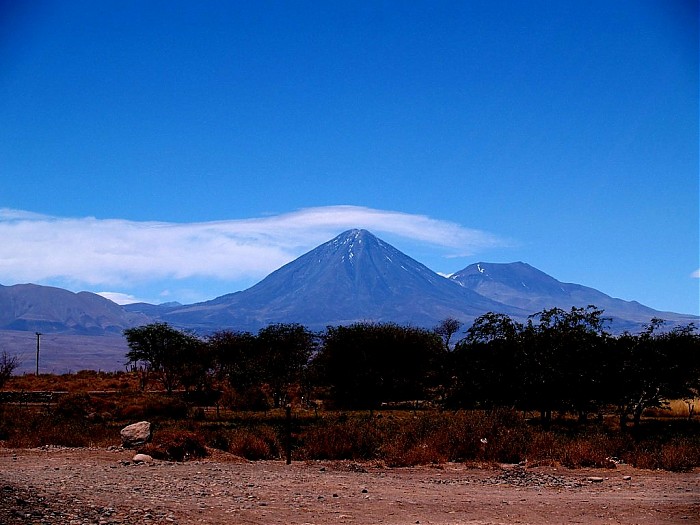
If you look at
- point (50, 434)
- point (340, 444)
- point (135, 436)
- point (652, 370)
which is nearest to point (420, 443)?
point (340, 444)

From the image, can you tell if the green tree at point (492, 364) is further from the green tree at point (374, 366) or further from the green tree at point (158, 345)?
the green tree at point (158, 345)

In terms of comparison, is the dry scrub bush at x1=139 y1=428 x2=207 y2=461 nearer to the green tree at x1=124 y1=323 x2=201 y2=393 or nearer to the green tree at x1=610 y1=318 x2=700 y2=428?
the green tree at x1=610 y1=318 x2=700 y2=428

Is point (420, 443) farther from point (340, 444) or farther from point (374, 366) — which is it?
point (374, 366)

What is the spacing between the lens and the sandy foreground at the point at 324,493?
10.9 metres

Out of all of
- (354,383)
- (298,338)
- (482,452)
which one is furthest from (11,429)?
(298,338)

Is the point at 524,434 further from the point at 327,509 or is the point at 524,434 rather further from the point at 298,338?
the point at 298,338

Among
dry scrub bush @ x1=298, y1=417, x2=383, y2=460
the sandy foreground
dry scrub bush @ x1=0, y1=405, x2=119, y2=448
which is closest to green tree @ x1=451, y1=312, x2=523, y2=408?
dry scrub bush @ x1=298, y1=417, x2=383, y2=460

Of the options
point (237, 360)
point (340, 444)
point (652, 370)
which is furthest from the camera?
point (237, 360)

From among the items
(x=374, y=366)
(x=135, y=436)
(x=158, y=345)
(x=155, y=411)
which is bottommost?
(x=155, y=411)

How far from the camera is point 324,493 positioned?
43.1 ft

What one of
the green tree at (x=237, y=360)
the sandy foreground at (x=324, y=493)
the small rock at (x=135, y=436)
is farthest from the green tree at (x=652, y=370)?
the green tree at (x=237, y=360)

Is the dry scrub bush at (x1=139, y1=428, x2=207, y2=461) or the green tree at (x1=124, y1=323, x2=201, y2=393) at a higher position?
the green tree at (x1=124, y1=323, x2=201, y2=393)

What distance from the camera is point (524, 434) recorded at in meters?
19.4

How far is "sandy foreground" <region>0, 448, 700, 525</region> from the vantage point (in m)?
10.9
